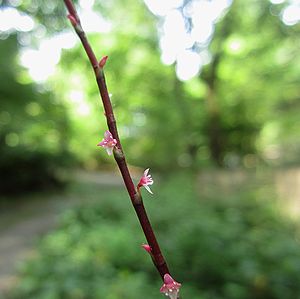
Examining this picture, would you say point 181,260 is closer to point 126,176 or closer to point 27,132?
point 126,176

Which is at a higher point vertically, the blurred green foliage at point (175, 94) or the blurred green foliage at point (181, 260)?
the blurred green foliage at point (175, 94)

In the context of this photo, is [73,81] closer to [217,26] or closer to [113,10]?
[113,10]

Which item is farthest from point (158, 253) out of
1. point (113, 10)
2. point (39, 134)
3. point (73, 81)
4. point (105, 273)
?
point (73, 81)

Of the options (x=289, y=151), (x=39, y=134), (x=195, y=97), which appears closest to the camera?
(x=195, y=97)

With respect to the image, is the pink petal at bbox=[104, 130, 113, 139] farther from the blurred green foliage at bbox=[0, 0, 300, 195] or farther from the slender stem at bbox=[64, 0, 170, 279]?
the blurred green foliage at bbox=[0, 0, 300, 195]

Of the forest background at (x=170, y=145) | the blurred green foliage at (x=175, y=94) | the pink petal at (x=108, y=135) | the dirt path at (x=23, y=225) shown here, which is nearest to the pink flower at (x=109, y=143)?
the pink petal at (x=108, y=135)

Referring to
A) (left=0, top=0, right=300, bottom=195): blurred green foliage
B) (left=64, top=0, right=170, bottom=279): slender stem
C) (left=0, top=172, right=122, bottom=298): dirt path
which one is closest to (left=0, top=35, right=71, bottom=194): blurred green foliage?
(left=0, top=0, right=300, bottom=195): blurred green foliage

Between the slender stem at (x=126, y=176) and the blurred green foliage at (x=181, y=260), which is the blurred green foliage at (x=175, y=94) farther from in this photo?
the slender stem at (x=126, y=176)

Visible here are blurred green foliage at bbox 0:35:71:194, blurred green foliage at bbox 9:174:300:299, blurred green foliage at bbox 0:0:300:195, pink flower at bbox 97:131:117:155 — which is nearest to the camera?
pink flower at bbox 97:131:117:155

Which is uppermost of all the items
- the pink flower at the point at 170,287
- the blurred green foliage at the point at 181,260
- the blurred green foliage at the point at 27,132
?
the blurred green foliage at the point at 27,132
